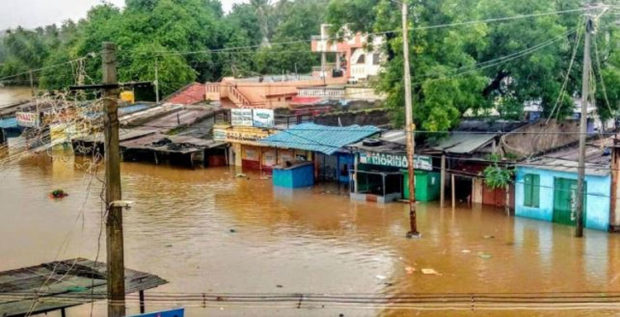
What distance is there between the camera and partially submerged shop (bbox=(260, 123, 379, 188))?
104 ft

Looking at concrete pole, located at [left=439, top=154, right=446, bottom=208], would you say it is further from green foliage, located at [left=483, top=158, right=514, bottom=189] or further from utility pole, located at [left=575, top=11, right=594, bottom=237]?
utility pole, located at [left=575, top=11, right=594, bottom=237]

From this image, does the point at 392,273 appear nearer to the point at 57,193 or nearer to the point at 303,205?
the point at 303,205

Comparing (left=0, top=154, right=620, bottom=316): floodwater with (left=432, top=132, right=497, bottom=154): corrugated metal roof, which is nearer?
(left=0, top=154, right=620, bottom=316): floodwater

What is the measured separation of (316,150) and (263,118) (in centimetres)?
539

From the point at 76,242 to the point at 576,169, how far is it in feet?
52.3

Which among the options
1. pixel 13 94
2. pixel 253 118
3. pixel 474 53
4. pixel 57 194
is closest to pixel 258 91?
pixel 253 118

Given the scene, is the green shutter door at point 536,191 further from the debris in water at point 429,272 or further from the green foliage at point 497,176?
the debris in water at point 429,272

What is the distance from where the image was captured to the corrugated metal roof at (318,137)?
31172 millimetres

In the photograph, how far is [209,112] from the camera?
4350 centimetres

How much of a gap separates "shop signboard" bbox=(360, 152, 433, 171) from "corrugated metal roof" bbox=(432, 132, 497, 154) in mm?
654

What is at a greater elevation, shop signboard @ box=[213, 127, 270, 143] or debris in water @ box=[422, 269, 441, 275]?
shop signboard @ box=[213, 127, 270, 143]

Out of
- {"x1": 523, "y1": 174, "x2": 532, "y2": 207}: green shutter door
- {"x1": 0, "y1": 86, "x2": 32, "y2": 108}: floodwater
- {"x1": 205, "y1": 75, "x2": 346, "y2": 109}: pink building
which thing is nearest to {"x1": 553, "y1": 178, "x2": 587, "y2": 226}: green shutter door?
{"x1": 523, "y1": 174, "x2": 532, "y2": 207}: green shutter door

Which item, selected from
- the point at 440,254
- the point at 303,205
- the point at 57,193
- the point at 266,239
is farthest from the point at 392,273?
the point at 57,193

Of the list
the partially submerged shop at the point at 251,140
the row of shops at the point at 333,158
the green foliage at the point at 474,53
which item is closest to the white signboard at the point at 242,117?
the partially submerged shop at the point at 251,140
